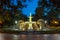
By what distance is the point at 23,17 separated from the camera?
2494 centimetres

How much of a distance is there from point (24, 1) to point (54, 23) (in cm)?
376

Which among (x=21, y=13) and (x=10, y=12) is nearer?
(x=10, y=12)

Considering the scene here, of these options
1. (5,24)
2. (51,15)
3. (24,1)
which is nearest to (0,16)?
(5,24)

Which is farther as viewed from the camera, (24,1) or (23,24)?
(24,1)

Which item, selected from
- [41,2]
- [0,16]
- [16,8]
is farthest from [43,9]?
[0,16]

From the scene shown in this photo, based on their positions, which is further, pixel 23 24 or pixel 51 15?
pixel 51 15

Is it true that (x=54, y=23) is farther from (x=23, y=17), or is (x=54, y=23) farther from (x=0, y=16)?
(x=0, y=16)

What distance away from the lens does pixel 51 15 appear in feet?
83.6

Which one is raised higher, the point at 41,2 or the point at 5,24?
the point at 41,2

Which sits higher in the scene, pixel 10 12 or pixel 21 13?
pixel 10 12

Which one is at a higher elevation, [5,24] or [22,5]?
[22,5]

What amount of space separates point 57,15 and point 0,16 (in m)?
5.67

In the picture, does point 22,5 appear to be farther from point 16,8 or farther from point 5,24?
point 5,24

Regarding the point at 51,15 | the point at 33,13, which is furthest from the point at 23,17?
the point at 51,15
